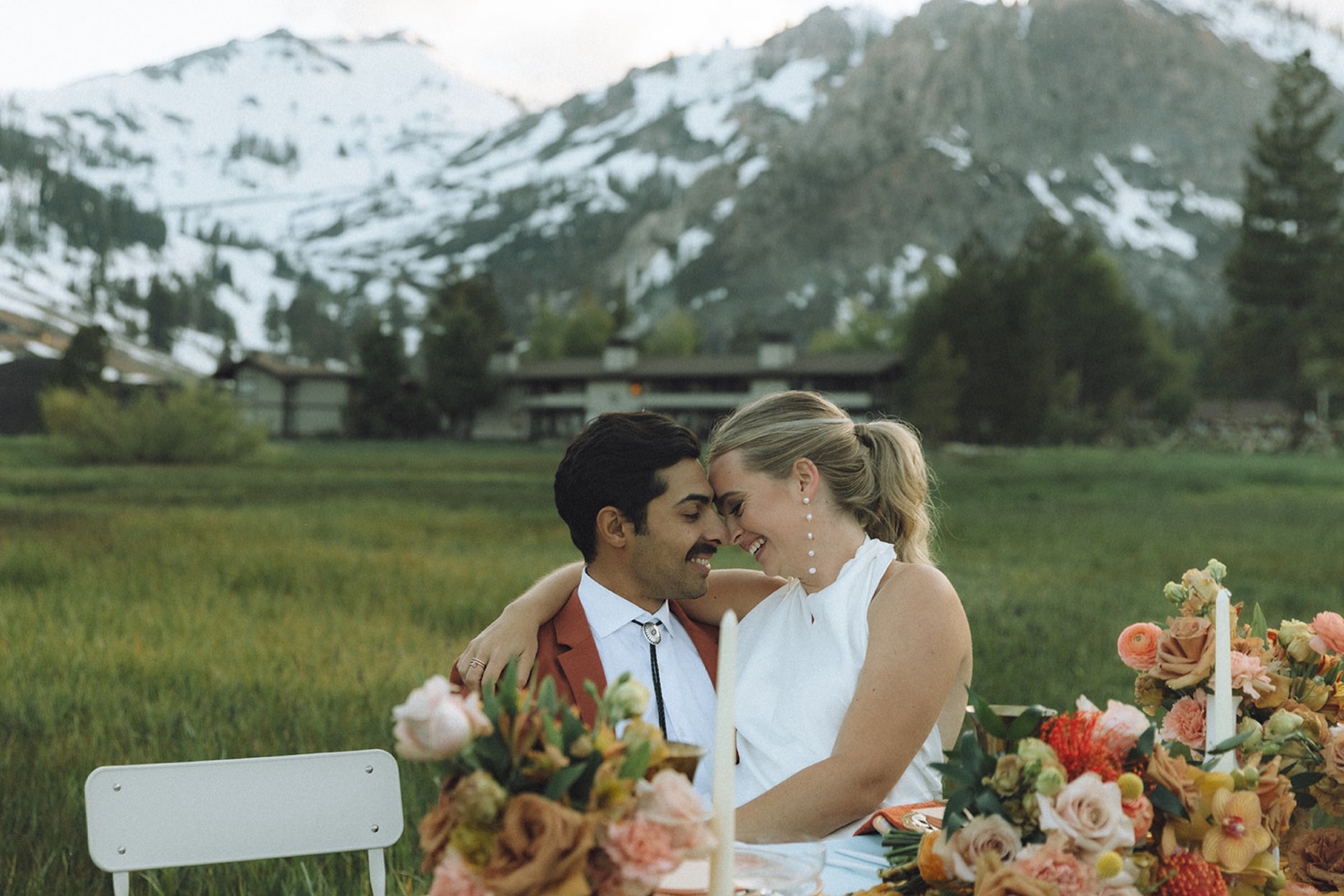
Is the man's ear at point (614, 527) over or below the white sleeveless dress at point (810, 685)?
over

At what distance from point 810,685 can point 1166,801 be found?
1.35 metres

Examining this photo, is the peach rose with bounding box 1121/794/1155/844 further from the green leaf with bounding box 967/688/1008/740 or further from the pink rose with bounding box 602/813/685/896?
the pink rose with bounding box 602/813/685/896

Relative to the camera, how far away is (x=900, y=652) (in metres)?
2.75

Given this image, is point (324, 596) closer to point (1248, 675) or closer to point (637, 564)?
point (637, 564)

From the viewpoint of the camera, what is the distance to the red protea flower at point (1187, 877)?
5.41ft

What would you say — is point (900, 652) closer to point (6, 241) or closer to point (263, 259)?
point (6, 241)

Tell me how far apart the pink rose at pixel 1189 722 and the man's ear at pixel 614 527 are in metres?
1.44

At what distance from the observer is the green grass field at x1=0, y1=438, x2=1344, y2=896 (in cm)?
650

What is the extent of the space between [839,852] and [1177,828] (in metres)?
0.79

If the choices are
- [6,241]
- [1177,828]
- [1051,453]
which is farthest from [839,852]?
[6,241]

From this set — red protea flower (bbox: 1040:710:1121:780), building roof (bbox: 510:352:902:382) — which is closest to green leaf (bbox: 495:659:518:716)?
red protea flower (bbox: 1040:710:1121:780)

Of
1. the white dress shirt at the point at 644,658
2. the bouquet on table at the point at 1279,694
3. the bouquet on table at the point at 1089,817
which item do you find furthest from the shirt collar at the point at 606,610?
the bouquet on table at the point at 1089,817

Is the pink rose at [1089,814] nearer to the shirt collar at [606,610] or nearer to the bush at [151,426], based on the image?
the shirt collar at [606,610]

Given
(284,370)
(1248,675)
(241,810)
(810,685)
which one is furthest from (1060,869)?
(284,370)
